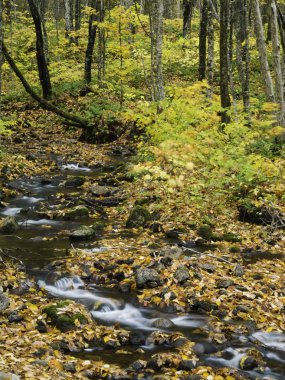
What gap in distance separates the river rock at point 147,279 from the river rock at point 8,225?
3640 millimetres

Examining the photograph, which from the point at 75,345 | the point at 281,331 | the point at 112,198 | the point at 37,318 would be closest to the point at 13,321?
the point at 37,318

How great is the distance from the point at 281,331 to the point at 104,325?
7.94ft

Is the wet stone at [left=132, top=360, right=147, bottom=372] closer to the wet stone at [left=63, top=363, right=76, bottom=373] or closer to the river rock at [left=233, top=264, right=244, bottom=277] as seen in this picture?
the wet stone at [left=63, top=363, right=76, bottom=373]

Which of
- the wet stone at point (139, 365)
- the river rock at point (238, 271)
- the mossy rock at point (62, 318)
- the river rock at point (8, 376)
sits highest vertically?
the river rock at point (8, 376)

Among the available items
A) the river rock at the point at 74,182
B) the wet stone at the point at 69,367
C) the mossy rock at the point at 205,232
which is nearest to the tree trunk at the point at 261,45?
the mossy rock at the point at 205,232

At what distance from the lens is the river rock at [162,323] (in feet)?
19.6

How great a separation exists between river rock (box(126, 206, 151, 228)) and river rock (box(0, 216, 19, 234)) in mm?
2537

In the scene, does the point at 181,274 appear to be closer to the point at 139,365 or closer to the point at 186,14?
the point at 139,365

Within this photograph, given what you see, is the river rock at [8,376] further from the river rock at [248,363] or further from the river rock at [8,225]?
the river rock at [8,225]

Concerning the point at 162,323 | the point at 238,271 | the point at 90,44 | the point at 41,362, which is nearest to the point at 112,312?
the point at 162,323

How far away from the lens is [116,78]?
84.9ft

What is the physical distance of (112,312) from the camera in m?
6.41

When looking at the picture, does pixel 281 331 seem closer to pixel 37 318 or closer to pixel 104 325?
pixel 104 325

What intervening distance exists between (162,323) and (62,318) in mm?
1393
